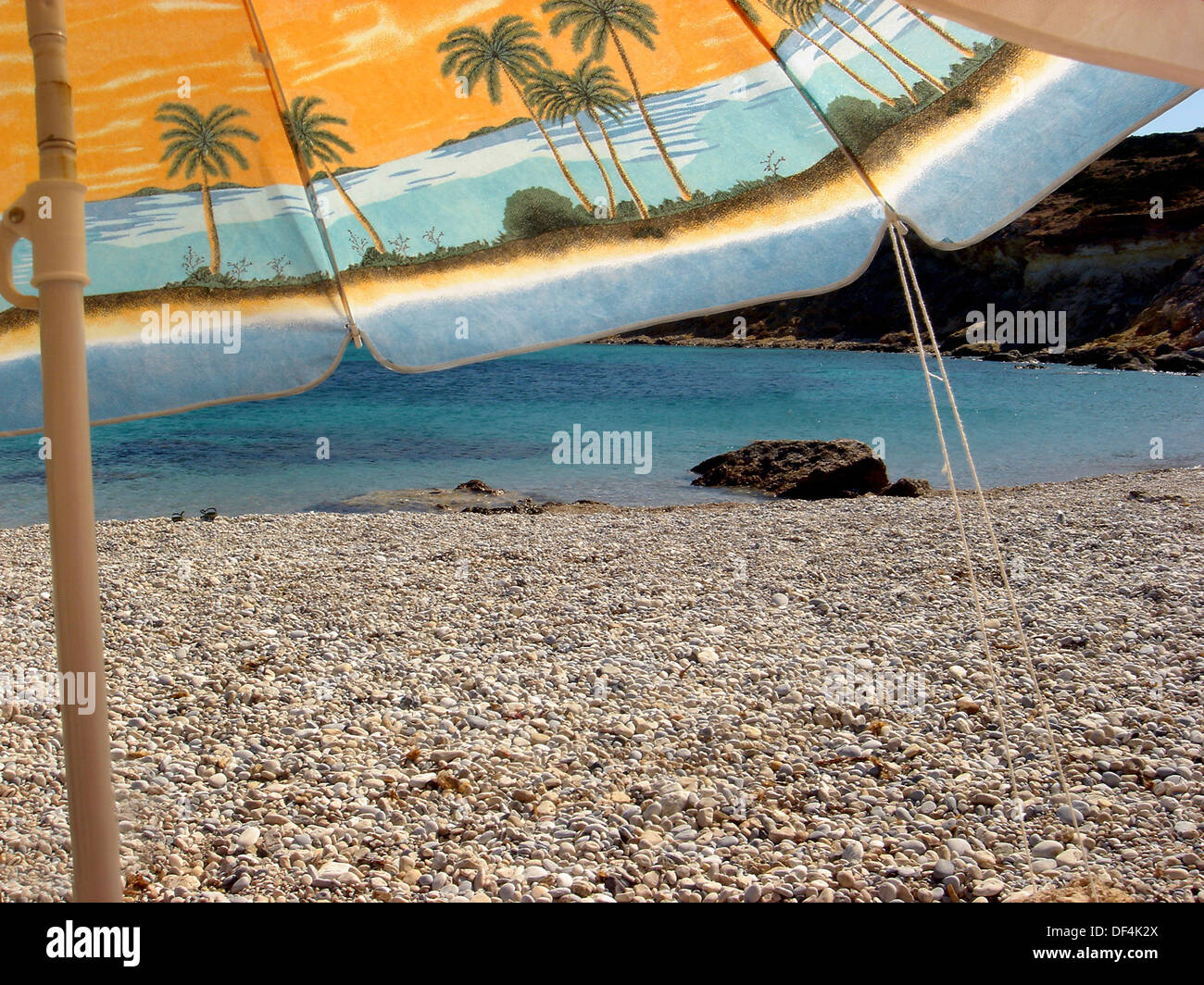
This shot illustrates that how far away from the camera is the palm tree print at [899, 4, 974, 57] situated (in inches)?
61.2

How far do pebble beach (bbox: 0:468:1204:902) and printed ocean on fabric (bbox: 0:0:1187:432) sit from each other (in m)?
2.26

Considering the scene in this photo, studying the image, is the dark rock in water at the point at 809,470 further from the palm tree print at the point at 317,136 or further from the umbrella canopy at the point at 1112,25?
the umbrella canopy at the point at 1112,25

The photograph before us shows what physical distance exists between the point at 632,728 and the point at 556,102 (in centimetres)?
349

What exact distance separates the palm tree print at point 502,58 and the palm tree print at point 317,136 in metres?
0.27

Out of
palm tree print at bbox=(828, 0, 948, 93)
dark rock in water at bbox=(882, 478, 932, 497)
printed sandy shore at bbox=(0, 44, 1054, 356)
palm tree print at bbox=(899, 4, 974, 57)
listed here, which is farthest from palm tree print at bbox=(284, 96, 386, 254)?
dark rock in water at bbox=(882, 478, 932, 497)

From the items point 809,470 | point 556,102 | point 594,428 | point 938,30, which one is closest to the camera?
point 938,30

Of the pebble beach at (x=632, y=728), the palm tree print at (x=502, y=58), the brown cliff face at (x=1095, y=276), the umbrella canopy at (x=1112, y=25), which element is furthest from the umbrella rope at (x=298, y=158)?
the brown cliff face at (x=1095, y=276)

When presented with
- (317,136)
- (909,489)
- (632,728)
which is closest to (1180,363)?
(909,489)

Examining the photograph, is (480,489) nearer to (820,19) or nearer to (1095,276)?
(820,19)

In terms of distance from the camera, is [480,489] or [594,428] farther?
[594,428]

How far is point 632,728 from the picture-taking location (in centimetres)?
455
